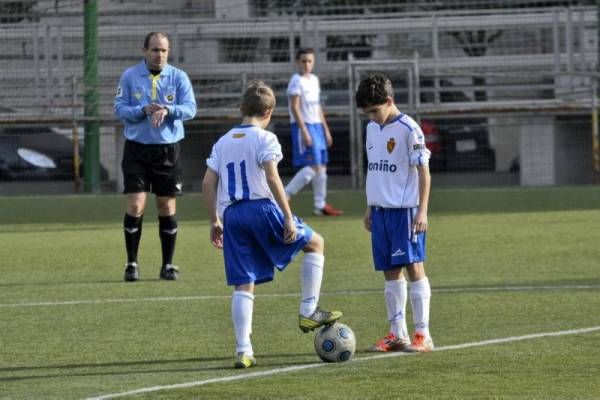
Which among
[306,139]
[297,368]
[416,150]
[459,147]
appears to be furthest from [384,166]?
[459,147]

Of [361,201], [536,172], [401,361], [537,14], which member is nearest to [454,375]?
[401,361]

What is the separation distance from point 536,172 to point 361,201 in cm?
458

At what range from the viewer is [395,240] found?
8.20 metres

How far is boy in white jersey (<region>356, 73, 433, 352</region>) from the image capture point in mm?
8148

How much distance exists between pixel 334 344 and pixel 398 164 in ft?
3.92

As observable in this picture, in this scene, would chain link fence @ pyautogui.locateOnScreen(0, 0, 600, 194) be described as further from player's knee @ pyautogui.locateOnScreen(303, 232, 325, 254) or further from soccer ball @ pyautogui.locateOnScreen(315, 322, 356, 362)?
soccer ball @ pyautogui.locateOnScreen(315, 322, 356, 362)

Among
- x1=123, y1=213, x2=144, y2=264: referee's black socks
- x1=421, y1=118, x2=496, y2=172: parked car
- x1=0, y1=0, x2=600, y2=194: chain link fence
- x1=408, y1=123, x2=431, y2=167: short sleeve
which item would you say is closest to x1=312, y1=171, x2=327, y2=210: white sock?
x1=0, y1=0, x2=600, y2=194: chain link fence

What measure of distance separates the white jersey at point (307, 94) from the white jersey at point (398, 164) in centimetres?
912

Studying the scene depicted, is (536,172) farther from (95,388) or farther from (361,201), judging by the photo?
(95,388)

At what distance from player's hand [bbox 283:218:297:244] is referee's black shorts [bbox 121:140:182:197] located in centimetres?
421

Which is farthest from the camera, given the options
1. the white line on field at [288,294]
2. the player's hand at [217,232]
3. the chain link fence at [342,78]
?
the chain link fence at [342,78]

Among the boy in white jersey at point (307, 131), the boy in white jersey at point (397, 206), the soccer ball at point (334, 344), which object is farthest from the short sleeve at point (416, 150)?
the boy in white jersey at point (307, 131)

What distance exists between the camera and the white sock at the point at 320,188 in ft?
58.0

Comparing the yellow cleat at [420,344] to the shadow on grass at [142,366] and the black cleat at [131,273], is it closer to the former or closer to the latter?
the shadow on grass at [142,366]
